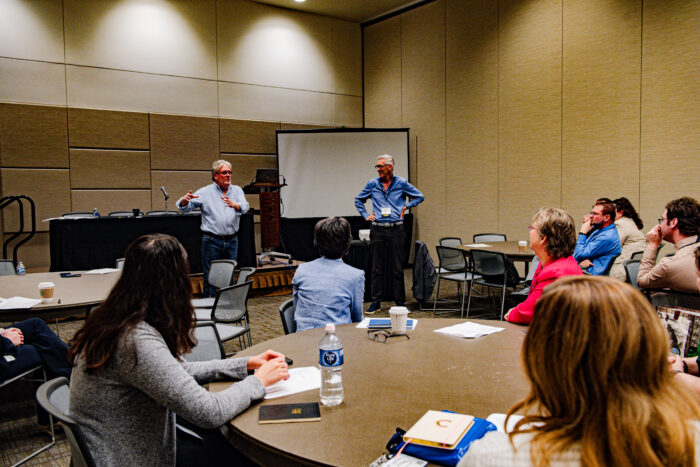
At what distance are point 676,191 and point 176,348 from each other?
6199 mm

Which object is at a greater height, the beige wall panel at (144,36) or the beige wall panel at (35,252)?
the beige wall panel at (144,36)

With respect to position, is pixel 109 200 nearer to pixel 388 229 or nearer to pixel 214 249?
pixel 214 249

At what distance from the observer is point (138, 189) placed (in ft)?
26.9

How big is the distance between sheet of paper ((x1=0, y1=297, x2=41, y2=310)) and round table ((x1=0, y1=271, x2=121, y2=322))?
25mm

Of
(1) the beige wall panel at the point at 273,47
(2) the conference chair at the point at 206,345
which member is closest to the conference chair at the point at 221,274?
(2) the conference chair at the point at 206,345

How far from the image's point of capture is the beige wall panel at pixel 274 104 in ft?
A: 29.5

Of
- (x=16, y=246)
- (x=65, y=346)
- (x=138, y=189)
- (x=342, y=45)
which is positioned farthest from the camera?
(x=342, y=45)

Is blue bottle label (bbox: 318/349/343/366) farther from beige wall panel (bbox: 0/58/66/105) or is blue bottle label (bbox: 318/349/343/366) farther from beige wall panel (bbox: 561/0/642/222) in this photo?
beige wall panel (bbox: 0/58/66/105)

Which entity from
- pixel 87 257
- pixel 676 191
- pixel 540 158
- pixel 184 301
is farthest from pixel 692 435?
pixel 540 158

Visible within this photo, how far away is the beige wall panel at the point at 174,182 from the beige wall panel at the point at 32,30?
2.21 m

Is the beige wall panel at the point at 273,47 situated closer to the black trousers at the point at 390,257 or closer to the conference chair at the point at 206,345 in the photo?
the black trousers at the point at 390,257

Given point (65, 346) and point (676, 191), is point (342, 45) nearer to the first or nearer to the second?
point (676, 191)

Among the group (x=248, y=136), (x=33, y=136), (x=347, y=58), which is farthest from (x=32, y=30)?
(x=347, y=58)

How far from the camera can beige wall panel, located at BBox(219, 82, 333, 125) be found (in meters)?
8.98
